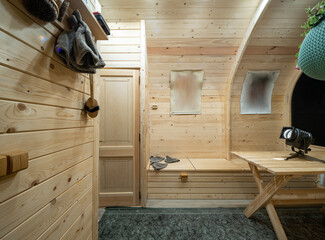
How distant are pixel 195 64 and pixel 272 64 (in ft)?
4.44

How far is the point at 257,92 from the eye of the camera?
2840mm

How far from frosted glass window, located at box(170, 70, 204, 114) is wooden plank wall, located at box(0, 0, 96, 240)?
6.45ft

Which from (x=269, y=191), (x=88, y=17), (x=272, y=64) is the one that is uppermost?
(x=272, y=64)

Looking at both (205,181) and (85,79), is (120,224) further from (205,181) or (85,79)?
(85,79)

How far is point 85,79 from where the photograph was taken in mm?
1111

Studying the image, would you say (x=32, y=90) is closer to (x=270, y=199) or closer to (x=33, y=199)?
(x=33, y=199)

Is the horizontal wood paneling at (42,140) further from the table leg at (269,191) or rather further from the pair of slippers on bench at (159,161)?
the table leg at (269,191)

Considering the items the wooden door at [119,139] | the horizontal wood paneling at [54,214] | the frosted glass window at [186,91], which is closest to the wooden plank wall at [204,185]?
the wooden door at [119,139]

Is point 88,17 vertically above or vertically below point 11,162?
above

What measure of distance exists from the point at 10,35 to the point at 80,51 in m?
0.26

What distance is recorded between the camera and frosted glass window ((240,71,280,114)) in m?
2.74

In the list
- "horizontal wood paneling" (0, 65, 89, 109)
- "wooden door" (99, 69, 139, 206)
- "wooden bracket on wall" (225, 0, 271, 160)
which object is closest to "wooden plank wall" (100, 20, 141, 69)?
"wooden door" (99, 69, 139, 206)

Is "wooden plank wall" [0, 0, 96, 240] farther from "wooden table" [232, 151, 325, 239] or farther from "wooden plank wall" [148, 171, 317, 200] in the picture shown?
"wooden table" [232, 151, 325, 239]

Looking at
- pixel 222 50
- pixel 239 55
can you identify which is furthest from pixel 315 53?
pixel 222 50
